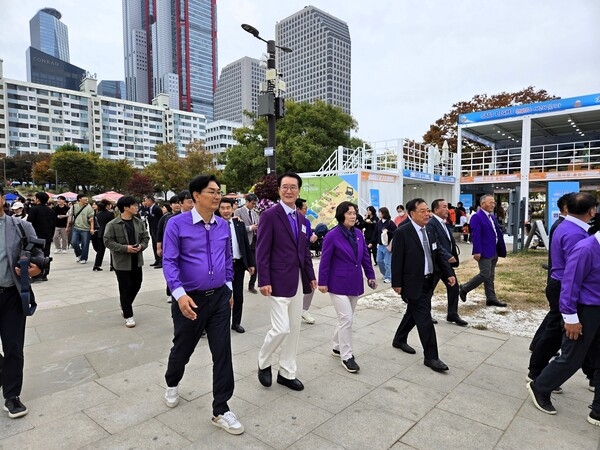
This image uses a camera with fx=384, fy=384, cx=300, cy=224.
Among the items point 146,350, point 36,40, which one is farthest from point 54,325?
point 36,40

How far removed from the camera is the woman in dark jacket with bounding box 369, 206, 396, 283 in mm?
7805

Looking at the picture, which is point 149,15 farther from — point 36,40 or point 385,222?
point 385,222

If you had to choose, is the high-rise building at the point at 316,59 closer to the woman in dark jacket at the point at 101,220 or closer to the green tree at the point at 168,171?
the green tree at the point at 168,171

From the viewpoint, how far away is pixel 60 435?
2.60 metres

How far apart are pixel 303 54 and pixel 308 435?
252ft

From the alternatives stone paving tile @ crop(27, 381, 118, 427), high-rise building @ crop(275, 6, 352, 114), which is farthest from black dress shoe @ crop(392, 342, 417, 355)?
high-rise building @ crop(275, 6, 352, 114)

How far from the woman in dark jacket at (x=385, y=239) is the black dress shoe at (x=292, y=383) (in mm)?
4454

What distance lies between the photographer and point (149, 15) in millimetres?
151125

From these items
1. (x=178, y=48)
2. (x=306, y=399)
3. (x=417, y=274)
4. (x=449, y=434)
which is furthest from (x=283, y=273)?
(x=178, y=48)

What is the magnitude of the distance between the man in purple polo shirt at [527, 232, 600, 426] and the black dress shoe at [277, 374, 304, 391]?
1.96m

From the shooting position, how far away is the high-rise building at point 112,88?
570ft

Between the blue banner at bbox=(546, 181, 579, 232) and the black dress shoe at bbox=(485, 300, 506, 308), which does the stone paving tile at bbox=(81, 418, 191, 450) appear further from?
the blue banner at bbox=(546, 181, 579, 232)

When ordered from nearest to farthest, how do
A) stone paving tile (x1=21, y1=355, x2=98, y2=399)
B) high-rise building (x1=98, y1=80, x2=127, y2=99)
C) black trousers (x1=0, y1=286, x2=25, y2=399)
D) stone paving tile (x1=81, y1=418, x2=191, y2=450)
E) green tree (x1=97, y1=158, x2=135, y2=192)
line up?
stone paving tile (x1=81, y1=418, x2=191, y2=450)
black trousers (x1=0, y1=286, x2=25, y2=399)
stone paving tile (x1=21, y1=355, x2=98, y2=399)
green tree (x1=97, y1=158, x2=135, y2=192)
high-rise building (x1=98, y1=80, x2=127, y2=99)

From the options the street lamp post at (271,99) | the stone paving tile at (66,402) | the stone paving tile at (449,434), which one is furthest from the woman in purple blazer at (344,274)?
the street lamp post at (271,99)
